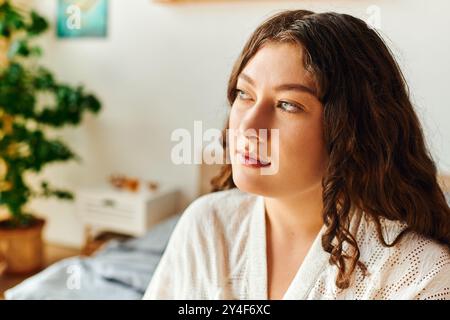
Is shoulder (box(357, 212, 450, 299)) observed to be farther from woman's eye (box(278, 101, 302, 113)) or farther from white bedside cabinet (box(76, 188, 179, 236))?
white bedside cabinet (box(76, 188, 179, 236))

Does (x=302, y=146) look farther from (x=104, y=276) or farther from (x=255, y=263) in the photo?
(x=104, y=276)

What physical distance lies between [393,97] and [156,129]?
1762 mm

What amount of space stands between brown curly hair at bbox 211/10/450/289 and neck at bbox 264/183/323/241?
44mm

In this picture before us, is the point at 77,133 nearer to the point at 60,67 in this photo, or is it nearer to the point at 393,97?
the point at 60,67

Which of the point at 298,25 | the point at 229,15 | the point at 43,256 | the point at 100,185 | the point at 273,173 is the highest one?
the point at 229,15

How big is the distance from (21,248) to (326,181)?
2.03 meters

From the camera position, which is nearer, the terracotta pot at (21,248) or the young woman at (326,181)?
the young woman at (326,181)

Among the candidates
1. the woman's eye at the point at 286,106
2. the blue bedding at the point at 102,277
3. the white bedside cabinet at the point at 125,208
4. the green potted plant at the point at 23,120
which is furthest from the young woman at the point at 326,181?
the green potted plant at the point at 23,120

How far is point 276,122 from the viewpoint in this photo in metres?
0.54

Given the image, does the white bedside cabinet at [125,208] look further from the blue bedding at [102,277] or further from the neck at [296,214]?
the neck at [296,214]

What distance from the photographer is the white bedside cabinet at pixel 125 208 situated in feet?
6.65

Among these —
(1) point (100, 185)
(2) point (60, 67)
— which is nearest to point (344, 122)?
(1) point (100, 185)

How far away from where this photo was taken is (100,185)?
7.65 ft

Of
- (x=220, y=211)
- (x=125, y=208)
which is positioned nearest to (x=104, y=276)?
(x=125, y=208)
